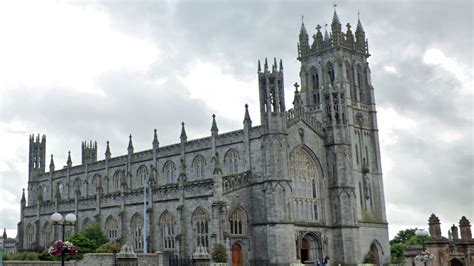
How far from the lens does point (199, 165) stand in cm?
7281

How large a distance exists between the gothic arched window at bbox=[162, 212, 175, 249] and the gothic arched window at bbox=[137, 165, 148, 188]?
50.1 feet

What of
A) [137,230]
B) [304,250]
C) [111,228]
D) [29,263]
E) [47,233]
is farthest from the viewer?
[47,233]

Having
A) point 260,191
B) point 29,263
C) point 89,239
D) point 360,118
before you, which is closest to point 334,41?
point 360,118

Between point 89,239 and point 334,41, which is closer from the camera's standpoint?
point 89,239

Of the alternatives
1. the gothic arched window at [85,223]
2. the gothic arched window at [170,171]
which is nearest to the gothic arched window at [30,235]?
the gothic arched window at [85,223]

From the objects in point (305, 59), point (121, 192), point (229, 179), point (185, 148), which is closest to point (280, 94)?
point (229, 179)

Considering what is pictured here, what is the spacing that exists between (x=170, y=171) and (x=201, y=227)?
17.0m

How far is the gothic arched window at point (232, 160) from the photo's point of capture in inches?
2670

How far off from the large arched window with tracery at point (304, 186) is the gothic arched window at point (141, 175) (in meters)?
21.5

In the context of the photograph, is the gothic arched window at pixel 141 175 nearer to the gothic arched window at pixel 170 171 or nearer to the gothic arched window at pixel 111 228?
the gothic arched window at pixel 170 171

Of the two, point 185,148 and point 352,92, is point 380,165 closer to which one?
point 352,92

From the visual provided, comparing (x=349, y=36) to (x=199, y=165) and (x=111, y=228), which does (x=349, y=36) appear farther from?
(x=111, y=228)

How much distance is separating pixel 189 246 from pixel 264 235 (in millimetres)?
7226

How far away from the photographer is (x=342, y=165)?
69.5 metres
